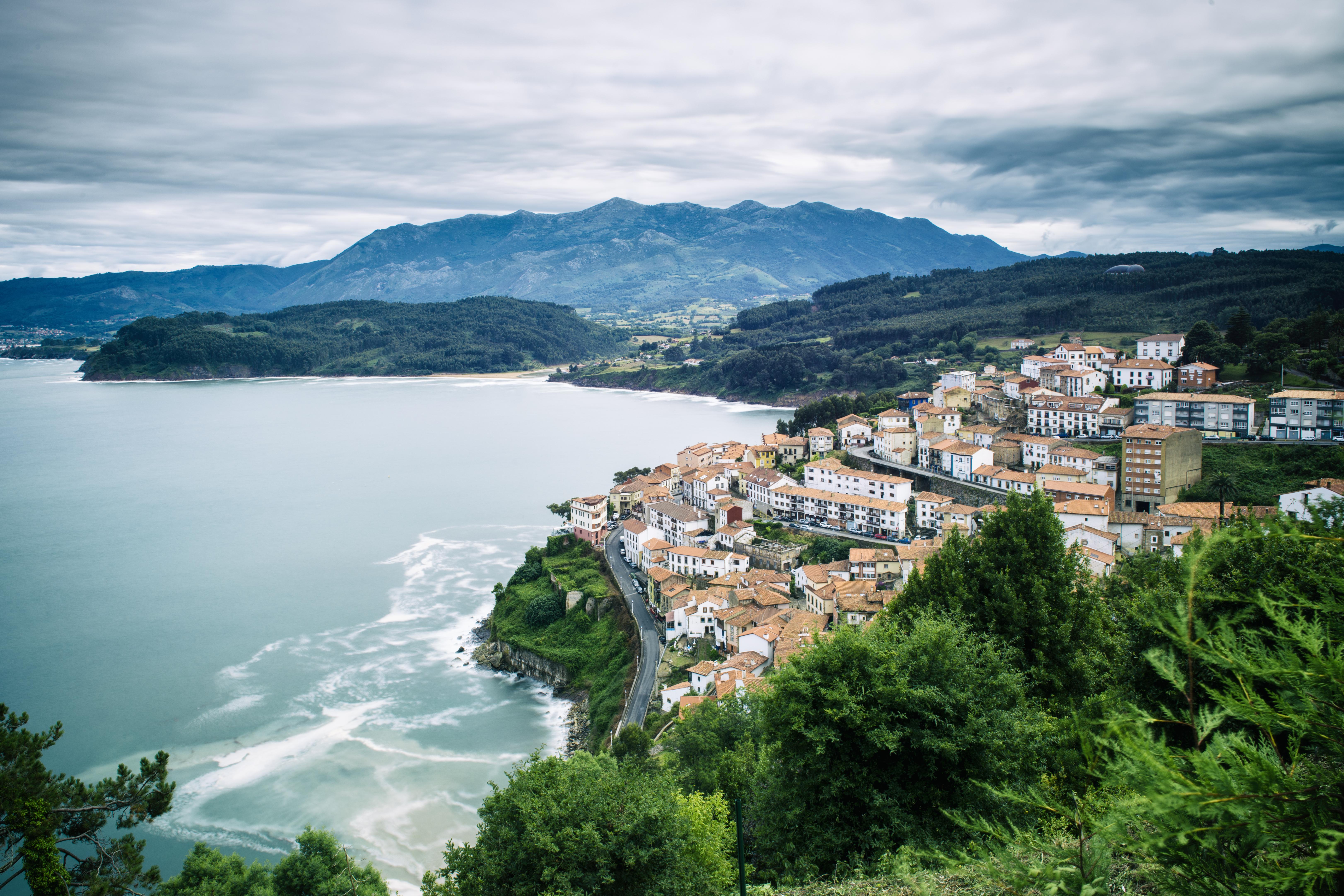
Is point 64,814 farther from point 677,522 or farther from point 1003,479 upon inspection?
point 1003,479

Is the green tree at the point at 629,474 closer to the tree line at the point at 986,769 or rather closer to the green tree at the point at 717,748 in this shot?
the green tree at the point at 717,748

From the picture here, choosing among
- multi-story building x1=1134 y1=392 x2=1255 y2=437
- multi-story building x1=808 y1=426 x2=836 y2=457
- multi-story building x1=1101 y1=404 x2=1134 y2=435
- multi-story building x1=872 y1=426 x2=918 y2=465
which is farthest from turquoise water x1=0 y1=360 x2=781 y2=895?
multi-story building x1=1134 y1=392 x2=1255 y2=437

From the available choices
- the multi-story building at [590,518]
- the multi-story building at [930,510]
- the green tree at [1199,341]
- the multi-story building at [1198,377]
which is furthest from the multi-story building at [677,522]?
the green tree at [1199,341]

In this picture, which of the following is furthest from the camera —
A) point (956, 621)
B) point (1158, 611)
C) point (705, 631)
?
point (705, 631)

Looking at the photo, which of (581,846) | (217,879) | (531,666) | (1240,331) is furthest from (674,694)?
(1240,331)

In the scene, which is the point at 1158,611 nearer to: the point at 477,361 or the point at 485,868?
the point at 485,868

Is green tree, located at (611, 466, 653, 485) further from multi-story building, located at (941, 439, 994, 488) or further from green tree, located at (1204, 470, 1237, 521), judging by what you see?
green tree, located at (1204, 470, 1237, 521)

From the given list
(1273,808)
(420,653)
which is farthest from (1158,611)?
(420,653)
